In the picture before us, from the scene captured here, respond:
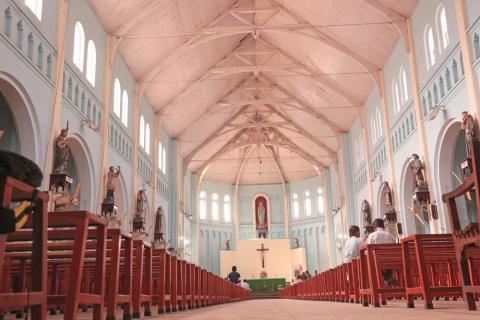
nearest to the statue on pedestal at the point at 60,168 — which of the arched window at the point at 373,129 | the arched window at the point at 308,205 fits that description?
the arched window at the point at 373,129

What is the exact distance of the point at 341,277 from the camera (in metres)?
11.5

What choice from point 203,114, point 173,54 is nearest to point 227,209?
point 203,114

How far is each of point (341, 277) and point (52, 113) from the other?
7.47m

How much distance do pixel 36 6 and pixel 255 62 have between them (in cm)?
1435

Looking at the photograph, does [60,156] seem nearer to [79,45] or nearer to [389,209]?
[79,45]

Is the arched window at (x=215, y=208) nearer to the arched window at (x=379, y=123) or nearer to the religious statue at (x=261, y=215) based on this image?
the religious statue at (x=261, y=215)

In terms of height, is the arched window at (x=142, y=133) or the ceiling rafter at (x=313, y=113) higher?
the ceiling rafter at (x=313, y=113)

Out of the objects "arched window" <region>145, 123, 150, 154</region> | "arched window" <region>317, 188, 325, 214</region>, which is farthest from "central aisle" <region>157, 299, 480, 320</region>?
"arched window" <region>317, 188, 325, 214</region>

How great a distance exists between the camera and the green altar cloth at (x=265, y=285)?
1164 inches

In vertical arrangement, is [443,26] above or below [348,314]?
above

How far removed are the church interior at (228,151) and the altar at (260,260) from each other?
0.40ft

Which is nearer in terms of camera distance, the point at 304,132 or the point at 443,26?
the point at 443,26

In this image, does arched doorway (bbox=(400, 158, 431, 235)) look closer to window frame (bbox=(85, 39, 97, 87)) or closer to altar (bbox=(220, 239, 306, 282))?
window frame (bbox=(85, 39, 97, 87))

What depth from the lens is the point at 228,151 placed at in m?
32.0
